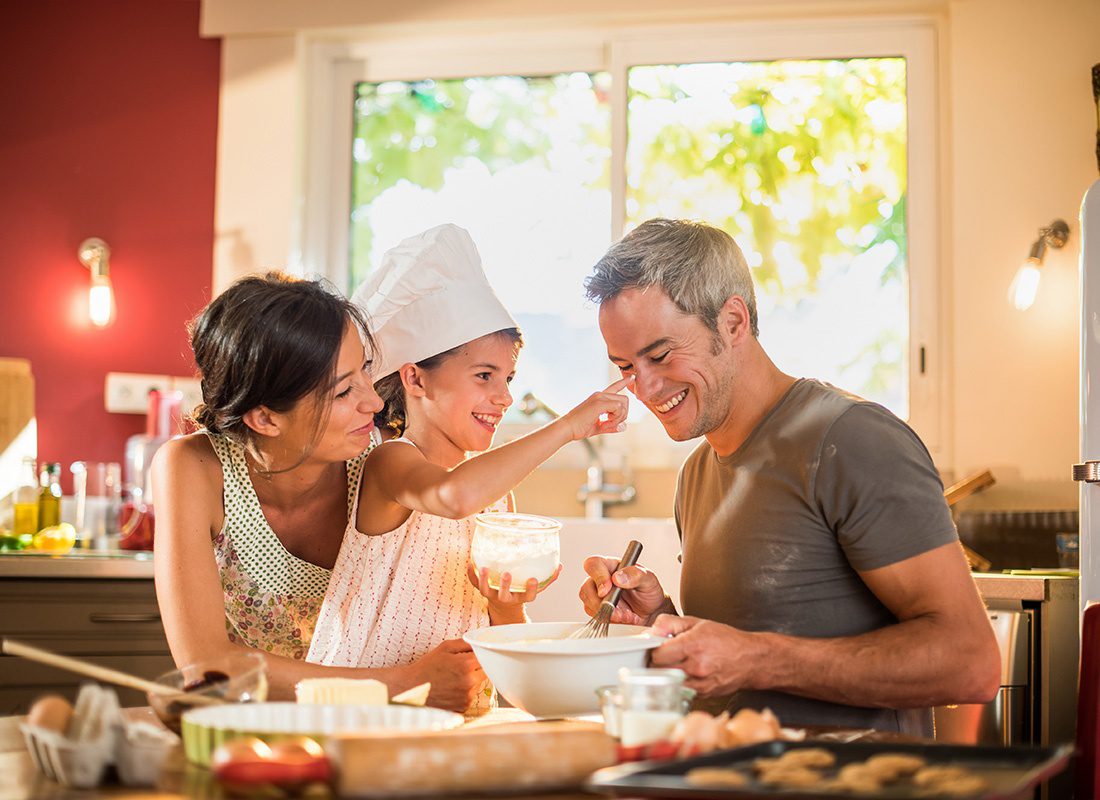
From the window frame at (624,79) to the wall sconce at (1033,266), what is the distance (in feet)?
0.88

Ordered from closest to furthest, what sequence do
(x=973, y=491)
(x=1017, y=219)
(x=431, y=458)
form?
(x=431, y=458) → (x=973, y=491) → (x=1017, y=219)

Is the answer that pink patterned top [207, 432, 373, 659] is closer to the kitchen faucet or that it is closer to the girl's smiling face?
the girl's smiling face

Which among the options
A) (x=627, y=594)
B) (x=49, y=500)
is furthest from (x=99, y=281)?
(x=627, y=594)

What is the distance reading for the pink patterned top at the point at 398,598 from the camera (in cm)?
192

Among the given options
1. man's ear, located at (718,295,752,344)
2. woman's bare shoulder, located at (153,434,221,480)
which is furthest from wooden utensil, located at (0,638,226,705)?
man's ear, located at (718,295,752,344)

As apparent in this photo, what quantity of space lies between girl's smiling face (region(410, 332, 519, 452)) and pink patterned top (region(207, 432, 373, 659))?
0.54 feet

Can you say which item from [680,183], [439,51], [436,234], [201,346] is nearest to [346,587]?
[201,346]

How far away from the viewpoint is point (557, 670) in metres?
1.36

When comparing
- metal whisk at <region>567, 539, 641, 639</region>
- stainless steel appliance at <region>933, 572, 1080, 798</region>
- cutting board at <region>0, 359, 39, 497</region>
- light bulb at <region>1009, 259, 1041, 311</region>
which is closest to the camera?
metal whisk at <region>567, 539, 641, 639</region>

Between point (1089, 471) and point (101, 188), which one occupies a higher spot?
point (101, 188)

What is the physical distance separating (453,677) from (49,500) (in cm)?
238

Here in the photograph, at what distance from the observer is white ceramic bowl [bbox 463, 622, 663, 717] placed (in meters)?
1.35

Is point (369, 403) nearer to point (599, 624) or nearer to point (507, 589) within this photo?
point (507, 589)

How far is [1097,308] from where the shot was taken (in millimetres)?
2623
